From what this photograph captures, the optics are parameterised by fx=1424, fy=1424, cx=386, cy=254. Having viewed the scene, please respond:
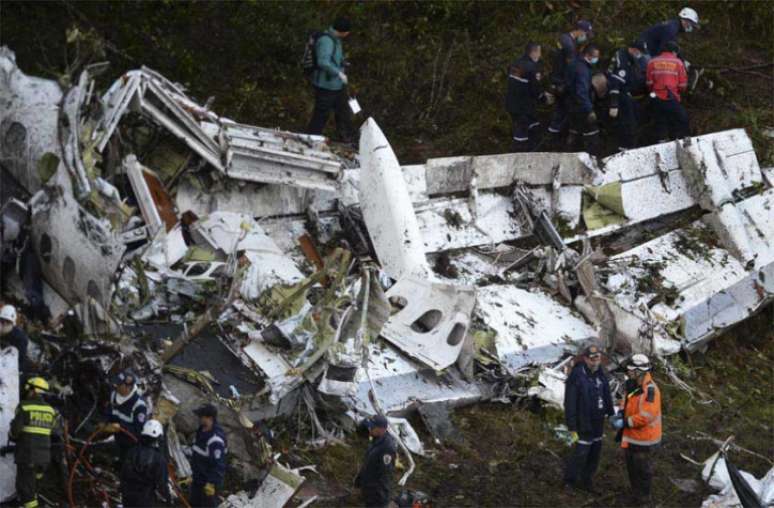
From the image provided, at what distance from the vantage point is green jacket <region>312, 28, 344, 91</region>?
1284cm

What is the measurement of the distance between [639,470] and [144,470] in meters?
3.26

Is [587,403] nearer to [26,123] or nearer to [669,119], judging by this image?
[669,119]

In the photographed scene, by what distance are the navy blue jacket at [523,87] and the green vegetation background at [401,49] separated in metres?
0.86

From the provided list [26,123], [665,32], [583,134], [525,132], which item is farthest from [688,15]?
[26,123]

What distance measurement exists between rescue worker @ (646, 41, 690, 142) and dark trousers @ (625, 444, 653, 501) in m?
5.08

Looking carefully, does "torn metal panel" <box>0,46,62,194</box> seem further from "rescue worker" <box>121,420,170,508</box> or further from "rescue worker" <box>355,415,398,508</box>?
"rescue worker" <box>355,415,398,508</box>

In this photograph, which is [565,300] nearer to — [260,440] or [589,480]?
[589,480]

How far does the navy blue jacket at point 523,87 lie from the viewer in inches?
518

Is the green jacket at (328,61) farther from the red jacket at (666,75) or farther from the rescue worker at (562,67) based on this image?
the red jacket at (666,75)

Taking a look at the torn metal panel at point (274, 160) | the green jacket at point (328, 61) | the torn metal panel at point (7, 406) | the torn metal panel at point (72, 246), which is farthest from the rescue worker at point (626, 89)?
the torn metal panel at point (7, 406)

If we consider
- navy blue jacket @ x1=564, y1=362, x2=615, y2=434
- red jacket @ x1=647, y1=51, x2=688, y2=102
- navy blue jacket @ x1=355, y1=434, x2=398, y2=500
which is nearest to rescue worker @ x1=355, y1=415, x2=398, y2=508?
navy blue jacket @ x1=355, y1=434, x2=398, y2=500

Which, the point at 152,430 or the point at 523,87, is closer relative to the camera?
the point at 152,430

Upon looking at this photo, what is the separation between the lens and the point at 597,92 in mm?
13742

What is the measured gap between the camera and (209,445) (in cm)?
821
